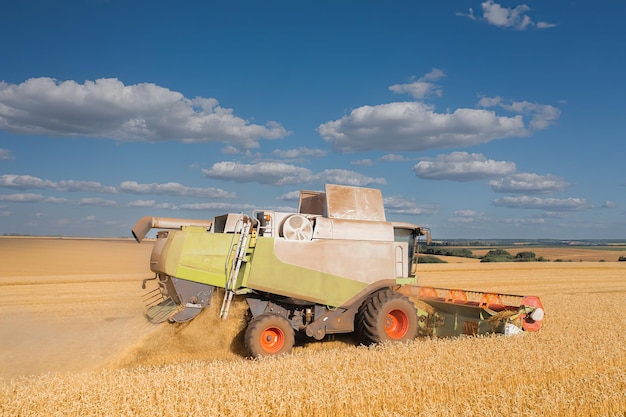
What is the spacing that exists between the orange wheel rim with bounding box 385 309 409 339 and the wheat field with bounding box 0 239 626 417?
73 cm

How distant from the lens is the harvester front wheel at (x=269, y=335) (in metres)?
8.23

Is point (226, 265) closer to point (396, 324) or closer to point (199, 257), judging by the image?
point (199, 257)

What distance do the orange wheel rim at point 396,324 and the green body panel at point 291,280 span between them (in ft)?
2.96

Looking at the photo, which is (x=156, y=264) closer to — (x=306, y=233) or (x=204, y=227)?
(x=204, y=227)

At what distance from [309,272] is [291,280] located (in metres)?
0.36

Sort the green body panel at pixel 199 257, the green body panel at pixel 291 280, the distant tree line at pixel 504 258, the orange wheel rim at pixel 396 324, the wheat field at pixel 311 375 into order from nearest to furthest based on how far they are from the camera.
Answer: the wheat field at pixel 311 375
the green body panel at pixel 199 257
the green body panel at pixel 291 280
the orange wheel rim at pixel 396 324
the distant tree line at pixel 504 258

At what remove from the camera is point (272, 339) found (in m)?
8.56

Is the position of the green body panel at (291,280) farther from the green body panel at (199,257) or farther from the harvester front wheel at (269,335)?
the harvester front wheel at (269,335)

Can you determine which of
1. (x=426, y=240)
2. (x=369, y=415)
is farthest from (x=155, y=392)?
(x=426, y=240)

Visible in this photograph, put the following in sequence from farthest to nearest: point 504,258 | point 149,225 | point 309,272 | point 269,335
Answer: point 504,258, point 149,225, point 309,272, point 269,335

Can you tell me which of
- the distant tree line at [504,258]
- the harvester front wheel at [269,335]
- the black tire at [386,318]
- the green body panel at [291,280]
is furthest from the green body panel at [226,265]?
the distant tree line at [504,258]

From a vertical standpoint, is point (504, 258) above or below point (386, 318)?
above

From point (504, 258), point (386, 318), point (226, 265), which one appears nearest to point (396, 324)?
point (386, 318)

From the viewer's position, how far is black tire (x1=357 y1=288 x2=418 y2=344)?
9.16 m
